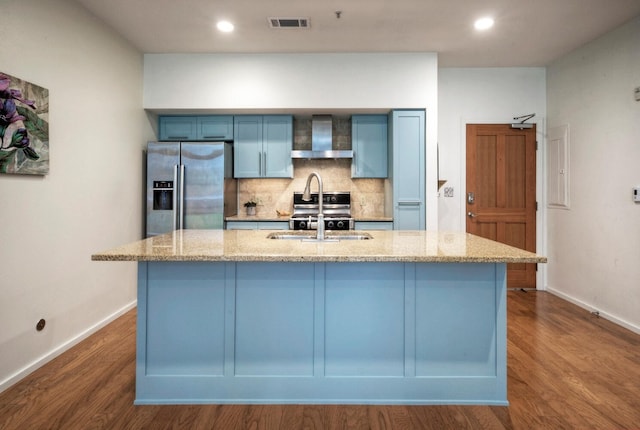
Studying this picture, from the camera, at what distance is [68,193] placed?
2.86 meters

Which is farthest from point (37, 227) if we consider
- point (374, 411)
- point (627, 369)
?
point (627, 369)

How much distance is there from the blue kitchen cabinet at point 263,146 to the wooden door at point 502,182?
223 cm

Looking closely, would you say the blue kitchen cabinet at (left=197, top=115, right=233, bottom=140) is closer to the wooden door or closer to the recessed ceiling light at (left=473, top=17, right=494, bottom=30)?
the recessed ceiling light at (left=473, top=17, right=494, bottom=30)

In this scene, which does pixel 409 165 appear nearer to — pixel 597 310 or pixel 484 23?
pixel 484 23

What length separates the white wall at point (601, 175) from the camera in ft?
10.8

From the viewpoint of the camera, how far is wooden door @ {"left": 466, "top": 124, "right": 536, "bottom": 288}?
15.0 feet

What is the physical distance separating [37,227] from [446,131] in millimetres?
4176

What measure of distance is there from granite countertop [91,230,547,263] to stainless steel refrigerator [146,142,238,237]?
1.75 metres

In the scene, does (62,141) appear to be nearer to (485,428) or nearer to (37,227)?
Answer: (37,227)

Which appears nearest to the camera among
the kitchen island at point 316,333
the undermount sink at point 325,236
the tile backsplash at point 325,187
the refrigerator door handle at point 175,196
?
the kitchen island at point 316,333

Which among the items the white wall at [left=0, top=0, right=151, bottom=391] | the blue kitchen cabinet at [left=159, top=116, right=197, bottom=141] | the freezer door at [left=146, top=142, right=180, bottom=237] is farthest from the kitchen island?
the blue kitchen cabinet at [left=159, top=116, right=197, bottom=141]

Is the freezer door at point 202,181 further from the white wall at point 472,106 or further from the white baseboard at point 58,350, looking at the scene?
the white wall at point 472,106

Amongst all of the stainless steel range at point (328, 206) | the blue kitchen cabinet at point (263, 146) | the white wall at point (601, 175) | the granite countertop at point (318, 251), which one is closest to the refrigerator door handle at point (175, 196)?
the blue kitchen cabinet at point (263, 146)

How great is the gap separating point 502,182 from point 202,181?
3.55m
